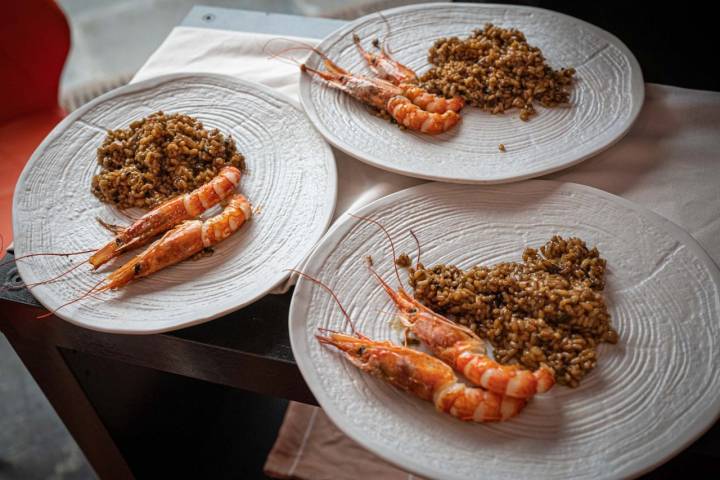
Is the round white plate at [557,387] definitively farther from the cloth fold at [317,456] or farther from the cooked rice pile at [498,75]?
the cloth fold at [317,456]

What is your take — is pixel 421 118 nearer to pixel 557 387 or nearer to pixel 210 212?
pixel 210 212

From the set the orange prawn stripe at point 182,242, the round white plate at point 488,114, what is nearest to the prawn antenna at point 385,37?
the round white plate at point 488,114

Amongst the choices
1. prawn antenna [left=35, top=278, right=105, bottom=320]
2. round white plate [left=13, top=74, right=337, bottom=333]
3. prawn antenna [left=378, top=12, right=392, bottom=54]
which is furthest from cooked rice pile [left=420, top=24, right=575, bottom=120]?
prawn antenna [left=35, top=278, right=105, bottom=320]

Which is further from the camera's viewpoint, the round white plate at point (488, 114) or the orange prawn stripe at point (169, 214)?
the round white plate at point (488, 114)

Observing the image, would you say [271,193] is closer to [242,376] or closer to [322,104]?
[322,104]

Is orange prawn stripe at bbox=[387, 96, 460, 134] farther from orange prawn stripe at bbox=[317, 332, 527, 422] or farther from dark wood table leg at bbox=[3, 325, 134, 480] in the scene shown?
dark wood table leg at bbox=[3, 325, 134, 480]

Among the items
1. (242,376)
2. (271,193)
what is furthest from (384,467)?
(271,193)
